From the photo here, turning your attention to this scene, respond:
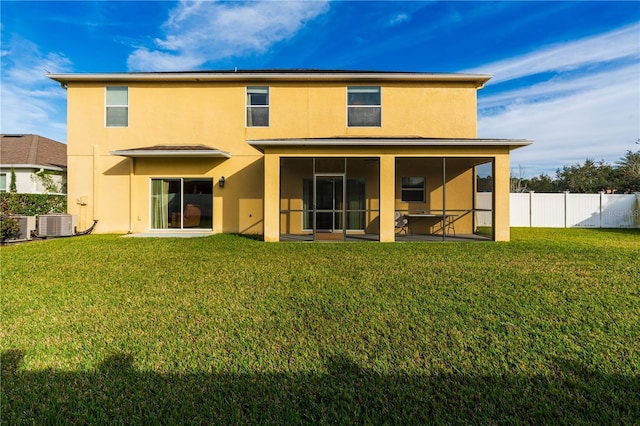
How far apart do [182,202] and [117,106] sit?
4857mm

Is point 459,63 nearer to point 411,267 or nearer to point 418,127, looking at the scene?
point 418,127

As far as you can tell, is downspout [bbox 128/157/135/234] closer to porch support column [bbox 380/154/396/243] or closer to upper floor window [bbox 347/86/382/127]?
upper floor window [bbox 347/86/382/127]

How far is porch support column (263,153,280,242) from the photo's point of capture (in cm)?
998

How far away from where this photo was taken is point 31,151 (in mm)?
18250

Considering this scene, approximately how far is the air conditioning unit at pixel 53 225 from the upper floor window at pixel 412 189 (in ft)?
43.9

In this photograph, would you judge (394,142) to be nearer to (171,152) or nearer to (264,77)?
(264,77)

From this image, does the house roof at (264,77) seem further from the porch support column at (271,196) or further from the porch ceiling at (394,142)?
the porch support column at (271,196)

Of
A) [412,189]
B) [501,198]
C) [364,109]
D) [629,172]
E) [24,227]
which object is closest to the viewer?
[501,198]

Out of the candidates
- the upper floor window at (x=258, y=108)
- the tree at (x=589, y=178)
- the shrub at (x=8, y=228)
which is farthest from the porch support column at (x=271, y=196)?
the tree at (x=589, y=178)

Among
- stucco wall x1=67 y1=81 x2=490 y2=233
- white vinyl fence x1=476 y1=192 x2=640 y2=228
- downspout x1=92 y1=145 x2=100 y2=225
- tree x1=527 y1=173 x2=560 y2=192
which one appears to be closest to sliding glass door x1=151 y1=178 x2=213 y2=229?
stucco wall x1=67 y1=81 x2=490 y2=233

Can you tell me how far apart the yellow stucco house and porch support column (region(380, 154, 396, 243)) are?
2.16 m

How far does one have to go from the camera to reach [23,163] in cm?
1708

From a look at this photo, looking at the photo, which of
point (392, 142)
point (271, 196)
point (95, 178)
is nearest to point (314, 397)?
point (271, 196)

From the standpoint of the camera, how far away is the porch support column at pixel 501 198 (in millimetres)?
9844
